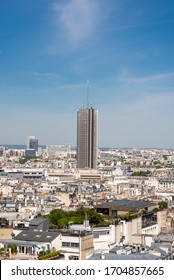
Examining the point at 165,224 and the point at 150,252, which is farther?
the point at 165,224

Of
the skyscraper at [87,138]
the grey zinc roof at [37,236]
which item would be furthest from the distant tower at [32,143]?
the grey zinc roof at [37,236]

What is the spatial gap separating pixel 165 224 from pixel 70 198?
687 centimetres

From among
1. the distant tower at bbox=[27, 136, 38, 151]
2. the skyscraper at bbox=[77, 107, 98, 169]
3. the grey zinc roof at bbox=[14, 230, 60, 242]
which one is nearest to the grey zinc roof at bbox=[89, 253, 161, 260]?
the grey zinc roof at bbox=[14, 230, 60, 242]

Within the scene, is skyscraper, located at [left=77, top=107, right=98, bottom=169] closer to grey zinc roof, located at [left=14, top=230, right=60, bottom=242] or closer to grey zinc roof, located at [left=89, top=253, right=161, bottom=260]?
grey zinc roof, located at [left=14, top=230, right=60, bottom=242]

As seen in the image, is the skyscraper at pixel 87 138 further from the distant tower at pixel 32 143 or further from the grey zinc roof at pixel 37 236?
the distant tower at pixel 32 143

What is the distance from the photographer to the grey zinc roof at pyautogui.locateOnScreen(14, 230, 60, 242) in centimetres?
1007

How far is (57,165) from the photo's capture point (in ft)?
193

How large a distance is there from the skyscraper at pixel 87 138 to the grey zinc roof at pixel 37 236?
42.0 m

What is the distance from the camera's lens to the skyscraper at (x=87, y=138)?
53094 mm

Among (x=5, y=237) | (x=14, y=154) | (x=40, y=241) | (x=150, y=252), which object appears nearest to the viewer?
(x=150, y=252)

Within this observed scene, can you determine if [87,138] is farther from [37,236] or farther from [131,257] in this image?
[131,257]

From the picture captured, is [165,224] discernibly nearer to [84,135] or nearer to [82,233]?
[82,233]

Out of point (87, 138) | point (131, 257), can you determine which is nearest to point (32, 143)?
point (87, 138)
